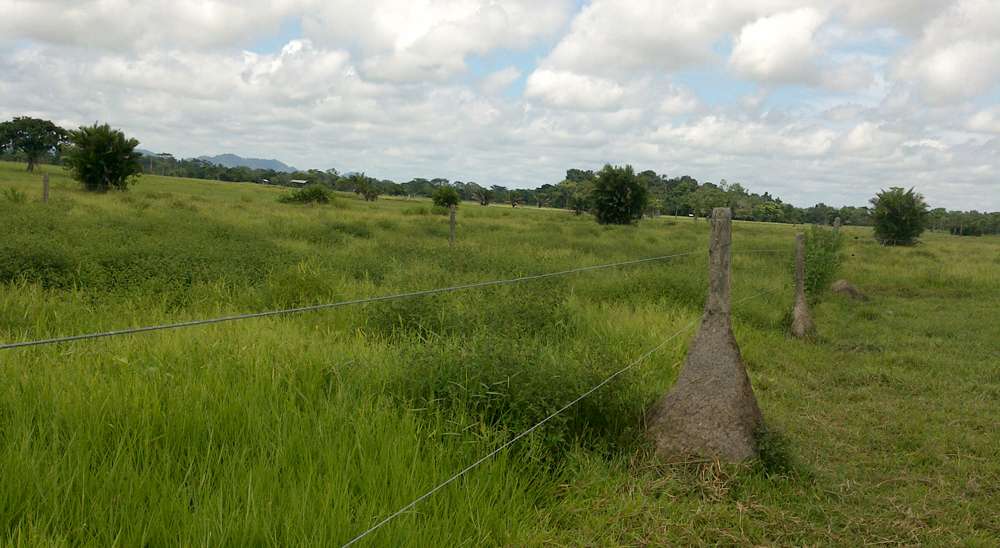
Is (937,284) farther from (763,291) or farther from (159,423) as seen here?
(159,423)

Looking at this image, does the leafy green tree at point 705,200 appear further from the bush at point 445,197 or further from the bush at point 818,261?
the bush at point 818,261

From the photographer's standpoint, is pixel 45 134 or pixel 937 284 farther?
pixel 45 134

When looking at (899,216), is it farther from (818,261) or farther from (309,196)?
(309,196)

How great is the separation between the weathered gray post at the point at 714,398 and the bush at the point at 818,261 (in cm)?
868

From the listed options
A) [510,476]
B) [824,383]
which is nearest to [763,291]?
[824,383]

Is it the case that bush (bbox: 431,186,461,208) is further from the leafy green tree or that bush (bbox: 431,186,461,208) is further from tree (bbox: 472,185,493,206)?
tree (bbox: 472,185,493,206)

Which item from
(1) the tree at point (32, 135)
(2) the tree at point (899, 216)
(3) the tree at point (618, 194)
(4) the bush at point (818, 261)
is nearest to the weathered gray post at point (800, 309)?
(4) the bush at point (818, 261)

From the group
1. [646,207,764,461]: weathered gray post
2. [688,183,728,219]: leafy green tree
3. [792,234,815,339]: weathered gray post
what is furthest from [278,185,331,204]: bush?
[688,183,728,219]: leafy green tree

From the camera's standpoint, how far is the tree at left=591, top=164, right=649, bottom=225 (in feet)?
128

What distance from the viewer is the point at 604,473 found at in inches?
157

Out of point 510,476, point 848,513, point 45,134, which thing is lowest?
point 848,513

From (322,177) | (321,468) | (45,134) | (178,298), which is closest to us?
(321,468)

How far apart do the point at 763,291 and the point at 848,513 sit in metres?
8.85

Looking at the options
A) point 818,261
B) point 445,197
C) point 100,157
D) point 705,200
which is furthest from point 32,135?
point 705,200
